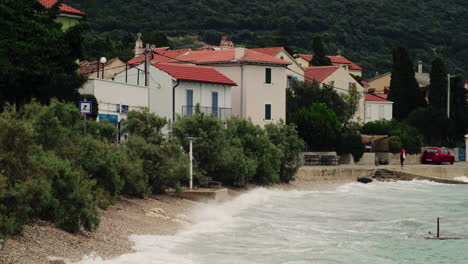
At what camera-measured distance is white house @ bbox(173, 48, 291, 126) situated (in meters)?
60.2

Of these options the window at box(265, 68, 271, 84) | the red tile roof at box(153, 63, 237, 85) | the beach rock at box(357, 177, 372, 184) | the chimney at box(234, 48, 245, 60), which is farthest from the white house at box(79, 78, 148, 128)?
the beach rock at box(357, 177, 372, 184)

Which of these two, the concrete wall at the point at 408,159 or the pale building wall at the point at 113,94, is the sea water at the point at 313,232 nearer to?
the pale building wall at the point at 113,94

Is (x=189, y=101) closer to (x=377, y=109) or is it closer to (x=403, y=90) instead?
(x=377, y=109)

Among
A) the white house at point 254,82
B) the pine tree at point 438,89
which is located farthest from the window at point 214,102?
the pine tree at point 438,89

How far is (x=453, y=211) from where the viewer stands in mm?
41750

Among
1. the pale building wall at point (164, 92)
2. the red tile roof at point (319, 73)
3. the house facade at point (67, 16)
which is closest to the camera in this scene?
the house facade at point (67, 16)

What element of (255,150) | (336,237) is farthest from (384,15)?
(336,237)

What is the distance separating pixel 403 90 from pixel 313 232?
6048cm

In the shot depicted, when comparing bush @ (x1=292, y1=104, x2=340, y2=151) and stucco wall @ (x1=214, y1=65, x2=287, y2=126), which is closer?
stucco wall @ (x1=214, y1=65, x2=287, y2=126)

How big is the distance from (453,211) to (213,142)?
12.3m

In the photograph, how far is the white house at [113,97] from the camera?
4197cm

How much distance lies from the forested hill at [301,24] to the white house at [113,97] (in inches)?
4517

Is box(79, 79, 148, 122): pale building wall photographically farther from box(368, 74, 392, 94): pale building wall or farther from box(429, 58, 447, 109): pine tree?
box(368, 74, 392, 94): pale building wall

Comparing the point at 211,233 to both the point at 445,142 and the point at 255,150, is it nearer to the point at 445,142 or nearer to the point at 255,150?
the point at 255,150
